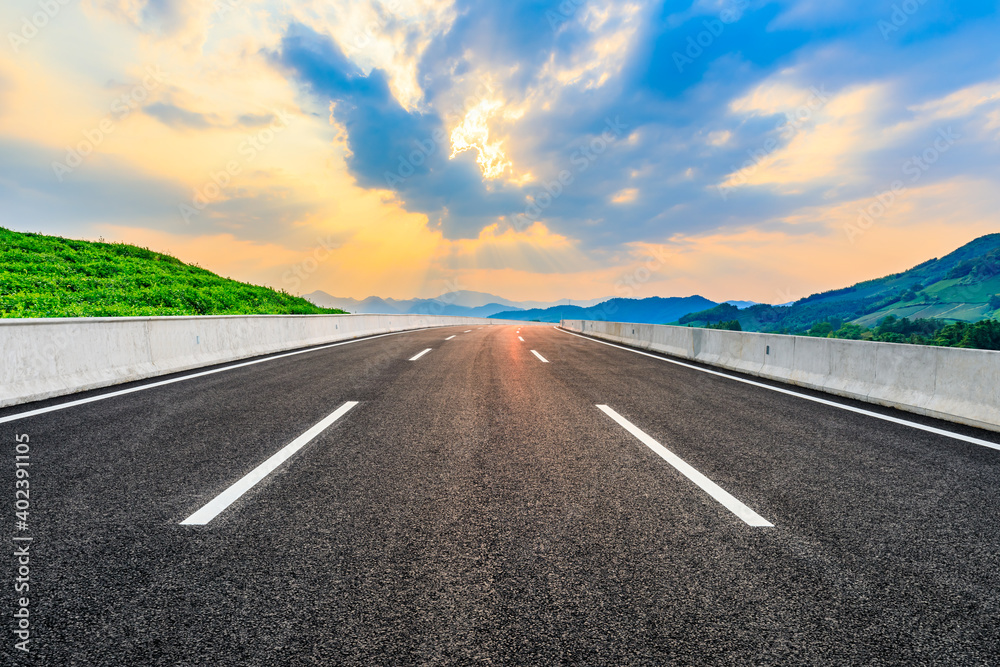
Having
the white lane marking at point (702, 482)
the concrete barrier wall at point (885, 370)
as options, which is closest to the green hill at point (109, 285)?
the white lane marking at point (702, 482)

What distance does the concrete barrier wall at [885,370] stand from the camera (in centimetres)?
585

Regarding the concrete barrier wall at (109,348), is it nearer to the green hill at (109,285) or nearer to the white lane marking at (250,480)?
the white lane marking at (250,480)

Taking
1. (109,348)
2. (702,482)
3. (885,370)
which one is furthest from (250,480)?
(885,370)

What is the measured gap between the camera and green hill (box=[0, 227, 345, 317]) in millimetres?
21922

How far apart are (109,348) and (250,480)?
6.26m

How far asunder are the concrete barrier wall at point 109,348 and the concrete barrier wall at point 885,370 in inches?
448

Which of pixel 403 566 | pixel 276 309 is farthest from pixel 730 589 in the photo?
pixel 276 309

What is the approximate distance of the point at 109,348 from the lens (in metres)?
8.16

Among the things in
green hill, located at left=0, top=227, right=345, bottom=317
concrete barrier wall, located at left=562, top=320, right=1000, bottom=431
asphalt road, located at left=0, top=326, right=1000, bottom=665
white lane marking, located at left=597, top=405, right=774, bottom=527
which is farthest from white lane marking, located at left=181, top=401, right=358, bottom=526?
green hill, located at left=0, top=227, right=345, bottom=317

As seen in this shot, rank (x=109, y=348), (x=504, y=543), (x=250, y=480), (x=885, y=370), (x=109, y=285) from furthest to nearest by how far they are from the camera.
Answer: (x=109, y=285)
(x=109, y=348)
(x=885, y=370)
(x=250, y=480)
(x=504, y=543)

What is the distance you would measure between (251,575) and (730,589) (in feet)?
7.61

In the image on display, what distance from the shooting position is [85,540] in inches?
112

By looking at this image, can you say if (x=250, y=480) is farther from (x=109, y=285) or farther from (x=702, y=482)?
(x=109, y=285)

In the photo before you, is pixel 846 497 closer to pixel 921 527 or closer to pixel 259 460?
pixel 921 527
